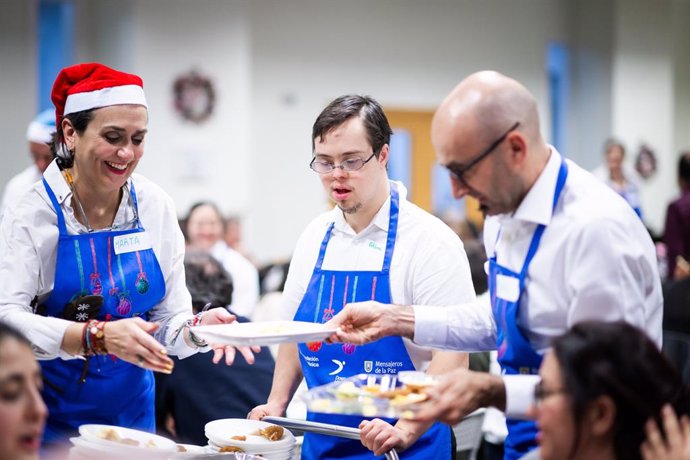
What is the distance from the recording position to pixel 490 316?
2340mm

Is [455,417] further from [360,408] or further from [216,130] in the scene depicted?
[216,130]

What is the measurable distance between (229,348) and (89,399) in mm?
427

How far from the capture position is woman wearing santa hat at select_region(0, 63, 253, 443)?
2.42m

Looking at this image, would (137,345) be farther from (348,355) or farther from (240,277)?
(240,277)

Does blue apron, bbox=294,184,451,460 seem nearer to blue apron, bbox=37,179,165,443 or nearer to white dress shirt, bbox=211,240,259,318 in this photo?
blue apron, bbox=37,179,165,443

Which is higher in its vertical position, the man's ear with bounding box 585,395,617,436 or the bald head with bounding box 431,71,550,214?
the bald head with bounding box 431,71,550,214

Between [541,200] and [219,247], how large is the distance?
13.3 feet

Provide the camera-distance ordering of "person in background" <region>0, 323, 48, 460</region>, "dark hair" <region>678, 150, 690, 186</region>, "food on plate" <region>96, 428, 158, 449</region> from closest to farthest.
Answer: "person in background" <region>0, 323, 48, 460</region> < "food on plate" <region>96, 428, 158, 449</region> < "dark hair" <region>678, 150, 690, 186</region>

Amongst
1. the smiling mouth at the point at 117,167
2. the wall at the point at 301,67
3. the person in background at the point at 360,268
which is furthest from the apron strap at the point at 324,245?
the wall at the point at 301,67

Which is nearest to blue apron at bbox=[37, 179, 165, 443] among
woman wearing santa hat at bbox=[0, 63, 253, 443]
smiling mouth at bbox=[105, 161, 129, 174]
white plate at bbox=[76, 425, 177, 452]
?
woman wearing santa hat at bbox=[0, 63, 253, 443]

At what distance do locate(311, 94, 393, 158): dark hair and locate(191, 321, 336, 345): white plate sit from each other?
2.17 feet

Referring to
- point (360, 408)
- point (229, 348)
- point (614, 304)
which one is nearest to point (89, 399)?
point (229, 348)

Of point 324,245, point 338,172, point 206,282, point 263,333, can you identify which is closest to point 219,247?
point 206,282

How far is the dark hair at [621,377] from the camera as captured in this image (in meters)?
1.70
